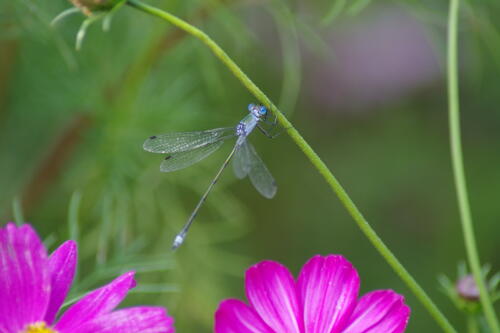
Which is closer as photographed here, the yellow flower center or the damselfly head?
the yellow flower center

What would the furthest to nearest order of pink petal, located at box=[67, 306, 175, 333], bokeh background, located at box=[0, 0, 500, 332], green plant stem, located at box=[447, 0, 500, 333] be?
bokeh background, located at box=[0, 0, 500, 332], green plant stem, located at box=[447, 0, 500, 333], pink petal, located at box=[67, 306, 175, 333]

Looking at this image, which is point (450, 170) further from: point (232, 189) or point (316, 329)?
point (316, 329)

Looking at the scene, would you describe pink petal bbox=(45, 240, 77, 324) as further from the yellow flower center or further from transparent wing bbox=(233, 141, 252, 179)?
transparent wing bbox=(233, 141, 252, 179)

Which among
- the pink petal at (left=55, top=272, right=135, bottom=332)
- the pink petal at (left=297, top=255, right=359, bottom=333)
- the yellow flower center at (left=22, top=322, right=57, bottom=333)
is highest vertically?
the yellow flower center at (left=22, top=322, right=57, bottom=333)

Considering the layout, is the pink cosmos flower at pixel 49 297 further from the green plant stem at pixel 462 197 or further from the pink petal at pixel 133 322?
the green plant stem at pixel 462 197

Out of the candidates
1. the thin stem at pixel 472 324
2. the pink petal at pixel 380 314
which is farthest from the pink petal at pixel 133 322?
the thin stem at pixel 472 324

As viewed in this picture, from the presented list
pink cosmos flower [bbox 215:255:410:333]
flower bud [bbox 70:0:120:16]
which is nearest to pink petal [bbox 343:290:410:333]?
pink cosmos flower [bbox 215:255:410:333]
